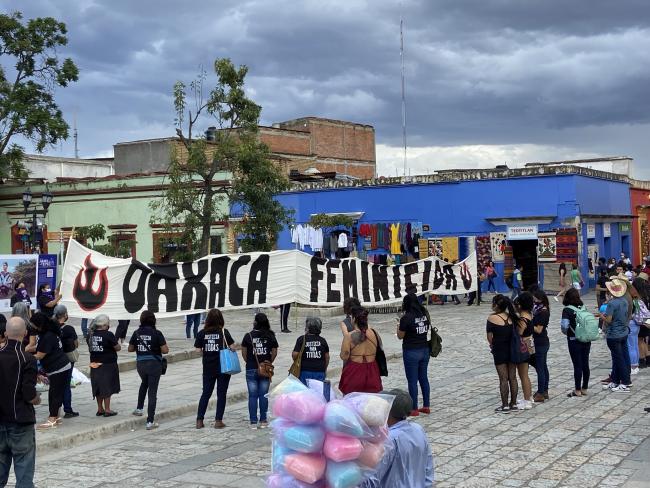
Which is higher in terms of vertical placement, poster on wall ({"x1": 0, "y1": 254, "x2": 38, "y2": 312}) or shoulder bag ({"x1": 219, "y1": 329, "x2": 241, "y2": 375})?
poster on wall ({"x1": 0, "y1": 254, "x2": 38, "y2": 312})

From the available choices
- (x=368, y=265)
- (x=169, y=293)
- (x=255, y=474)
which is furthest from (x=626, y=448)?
(x=368, y=265)

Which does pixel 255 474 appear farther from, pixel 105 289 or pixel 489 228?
pixel 489 228

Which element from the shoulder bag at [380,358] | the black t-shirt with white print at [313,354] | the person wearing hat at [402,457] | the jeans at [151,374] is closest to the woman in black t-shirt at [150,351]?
the jeans at [151,374]

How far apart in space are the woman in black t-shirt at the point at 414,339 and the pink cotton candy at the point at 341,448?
6753 millimetres

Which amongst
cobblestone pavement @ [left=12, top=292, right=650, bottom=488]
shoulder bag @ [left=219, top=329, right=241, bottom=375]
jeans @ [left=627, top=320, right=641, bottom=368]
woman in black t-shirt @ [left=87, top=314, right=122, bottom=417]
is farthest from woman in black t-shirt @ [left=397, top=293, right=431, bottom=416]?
jeans @ [left=627, top=320, right=641, bottom=368]

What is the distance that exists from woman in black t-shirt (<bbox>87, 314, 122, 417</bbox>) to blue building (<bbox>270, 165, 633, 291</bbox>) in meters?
24.7

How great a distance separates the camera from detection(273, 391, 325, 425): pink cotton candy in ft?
14.2

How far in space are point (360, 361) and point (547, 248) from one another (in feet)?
81.7

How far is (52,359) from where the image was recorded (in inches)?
440

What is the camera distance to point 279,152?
46.6 m

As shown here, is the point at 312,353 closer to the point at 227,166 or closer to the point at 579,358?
the point at 579,358

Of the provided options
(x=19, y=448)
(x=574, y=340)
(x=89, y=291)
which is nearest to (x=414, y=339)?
(x=574, y=340)

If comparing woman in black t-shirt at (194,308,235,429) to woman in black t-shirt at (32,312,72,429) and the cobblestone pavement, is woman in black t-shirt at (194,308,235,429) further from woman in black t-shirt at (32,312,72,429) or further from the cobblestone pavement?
woman in black t-shirt at (32,312,72,429)

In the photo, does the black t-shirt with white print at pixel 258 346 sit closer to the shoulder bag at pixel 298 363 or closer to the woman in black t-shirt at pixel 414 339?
the shoulder bag at pixel 298 363
